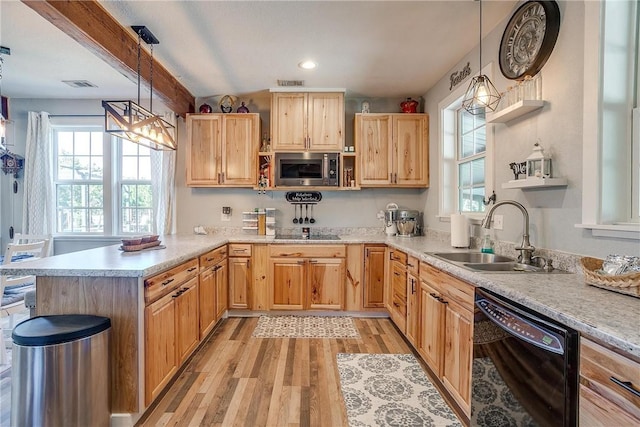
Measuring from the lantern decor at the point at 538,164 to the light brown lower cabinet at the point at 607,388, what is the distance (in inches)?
46.3

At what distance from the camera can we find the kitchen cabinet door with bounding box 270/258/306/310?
11.1 ft

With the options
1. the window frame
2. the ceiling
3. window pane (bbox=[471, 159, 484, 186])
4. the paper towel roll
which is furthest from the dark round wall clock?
the window frame

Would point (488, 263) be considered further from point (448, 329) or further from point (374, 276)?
point (374, 276)

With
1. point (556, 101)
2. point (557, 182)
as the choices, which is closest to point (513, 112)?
point (556, 101)

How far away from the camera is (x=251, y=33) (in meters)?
2.40

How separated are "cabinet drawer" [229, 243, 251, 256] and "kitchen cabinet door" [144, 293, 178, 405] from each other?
1334 mm

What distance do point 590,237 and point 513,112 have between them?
0.89 meters

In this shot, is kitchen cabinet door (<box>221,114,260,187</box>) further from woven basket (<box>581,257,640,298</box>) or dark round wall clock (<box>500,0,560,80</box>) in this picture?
woven basket (<box>581,257,640,298</box>)

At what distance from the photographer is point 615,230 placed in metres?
1.41

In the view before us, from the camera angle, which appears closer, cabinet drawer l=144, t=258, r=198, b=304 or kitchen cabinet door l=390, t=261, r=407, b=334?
cabinet drawer l=144, t=258, r=198, b=304

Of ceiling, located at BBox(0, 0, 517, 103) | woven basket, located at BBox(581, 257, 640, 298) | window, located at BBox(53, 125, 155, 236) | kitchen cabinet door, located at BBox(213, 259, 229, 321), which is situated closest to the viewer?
woven basket, located at BBox(581, 257, 640, 298)

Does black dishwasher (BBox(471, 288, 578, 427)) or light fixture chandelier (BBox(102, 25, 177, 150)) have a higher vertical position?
light fixture chandelier (BBox(102, 25, 177, 150))

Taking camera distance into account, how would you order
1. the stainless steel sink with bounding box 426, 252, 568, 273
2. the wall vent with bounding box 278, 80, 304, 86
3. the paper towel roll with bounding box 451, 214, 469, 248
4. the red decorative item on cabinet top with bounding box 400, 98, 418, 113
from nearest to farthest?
the stainless steel sink with bounding box 426, 252, 568, 273, the paper towel roll with bounding box 451, 214, 469, 248, the wall vent with bounding box 278, 80, 304, 86, the red decorative item on cabinet top with bounding box 400, 98, 418, 113

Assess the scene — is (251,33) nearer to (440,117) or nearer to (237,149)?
(237,149)
